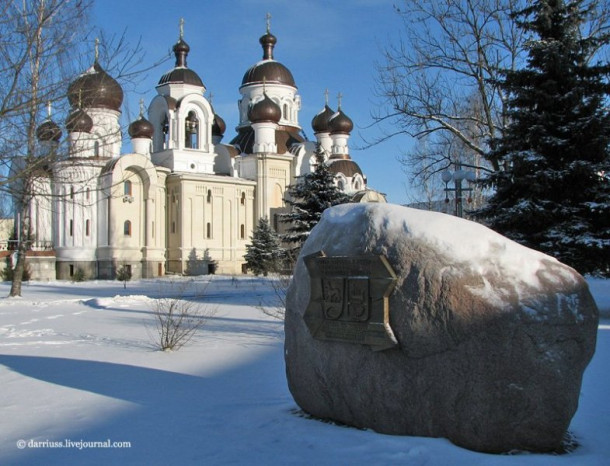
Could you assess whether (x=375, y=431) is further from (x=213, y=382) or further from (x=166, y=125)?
(x=166, y=125)

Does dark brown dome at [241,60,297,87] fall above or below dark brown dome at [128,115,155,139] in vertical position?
above

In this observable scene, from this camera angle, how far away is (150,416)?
536 centimetres

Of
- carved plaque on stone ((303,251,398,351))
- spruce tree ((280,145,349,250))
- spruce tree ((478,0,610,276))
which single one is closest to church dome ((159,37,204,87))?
spruce tree ((280,145,349,250))

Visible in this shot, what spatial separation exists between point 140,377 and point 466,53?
493 inches

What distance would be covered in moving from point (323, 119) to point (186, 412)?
44991 millimetres

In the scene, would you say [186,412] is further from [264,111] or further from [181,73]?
A: [181,73]

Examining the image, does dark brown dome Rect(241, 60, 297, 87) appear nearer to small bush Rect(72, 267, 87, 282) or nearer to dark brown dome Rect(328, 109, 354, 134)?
dark brown dome Rect(328, 109, 354, 134)

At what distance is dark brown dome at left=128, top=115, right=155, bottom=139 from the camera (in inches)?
1533

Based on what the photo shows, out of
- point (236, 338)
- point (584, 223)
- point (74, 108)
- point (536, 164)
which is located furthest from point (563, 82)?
point (74, 108)

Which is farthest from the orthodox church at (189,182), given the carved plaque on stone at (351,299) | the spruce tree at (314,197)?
the carved plaque on stone at (351,299)

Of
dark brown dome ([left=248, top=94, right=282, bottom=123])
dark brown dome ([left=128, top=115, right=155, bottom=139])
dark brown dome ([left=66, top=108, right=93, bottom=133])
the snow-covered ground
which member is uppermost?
dark brown dome ([left=248, top=94, right=282, bottom=123])

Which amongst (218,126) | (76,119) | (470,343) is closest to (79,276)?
(218,126)

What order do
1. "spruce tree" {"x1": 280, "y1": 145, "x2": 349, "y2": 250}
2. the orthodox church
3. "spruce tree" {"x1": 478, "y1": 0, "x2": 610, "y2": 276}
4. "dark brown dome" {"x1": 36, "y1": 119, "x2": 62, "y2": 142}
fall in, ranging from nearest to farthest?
"dark brown dome" {"x1": 36, "y1": 119, "x2": 62, "y2": 142} < "spruce tree" {"x1": 478, "y1": 0, "x2": 610, "y2": 276} < "spruce tree" {"x1": 280, "y1": 145, "x2": 349, "y2": 250} < the orthodox church

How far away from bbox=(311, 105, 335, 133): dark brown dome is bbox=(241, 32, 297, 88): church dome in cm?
304
